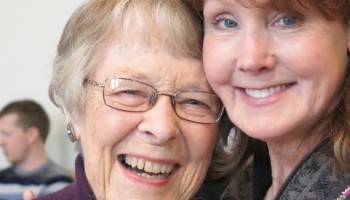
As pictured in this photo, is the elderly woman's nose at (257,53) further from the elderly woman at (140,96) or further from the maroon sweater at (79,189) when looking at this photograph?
the maroon sweater at (79,189)

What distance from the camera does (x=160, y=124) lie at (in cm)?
144

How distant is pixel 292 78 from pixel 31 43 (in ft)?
10.2

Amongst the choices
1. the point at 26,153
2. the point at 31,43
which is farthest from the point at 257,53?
the point at 26,153

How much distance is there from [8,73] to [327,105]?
3.27 metres

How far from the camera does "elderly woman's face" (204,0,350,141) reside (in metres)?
1.22

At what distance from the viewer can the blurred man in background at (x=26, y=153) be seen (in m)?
3.96

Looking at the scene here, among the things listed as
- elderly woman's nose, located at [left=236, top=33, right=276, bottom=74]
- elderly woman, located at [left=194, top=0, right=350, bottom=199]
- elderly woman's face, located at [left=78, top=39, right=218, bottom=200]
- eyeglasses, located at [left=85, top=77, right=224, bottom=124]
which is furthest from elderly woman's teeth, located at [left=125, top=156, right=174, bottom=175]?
elderly woman's nose, located at [left=236, top=33, right=276, bottom=74]

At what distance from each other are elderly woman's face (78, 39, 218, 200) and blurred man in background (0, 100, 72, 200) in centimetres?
246

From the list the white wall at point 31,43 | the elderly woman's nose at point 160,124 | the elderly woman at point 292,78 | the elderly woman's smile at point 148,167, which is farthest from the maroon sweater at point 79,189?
the white wall at point 31,43

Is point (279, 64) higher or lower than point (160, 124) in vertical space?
Answer: higher

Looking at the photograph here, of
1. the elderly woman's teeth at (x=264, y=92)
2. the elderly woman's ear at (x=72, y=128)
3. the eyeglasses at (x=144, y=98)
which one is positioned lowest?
the elderly woman's ear at (x=72, y=128)

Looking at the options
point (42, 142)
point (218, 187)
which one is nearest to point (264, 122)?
point (218, 187)

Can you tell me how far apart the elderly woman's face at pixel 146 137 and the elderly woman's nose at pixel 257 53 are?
25 centimetres

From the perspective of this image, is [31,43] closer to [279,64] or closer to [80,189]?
[80,189]
